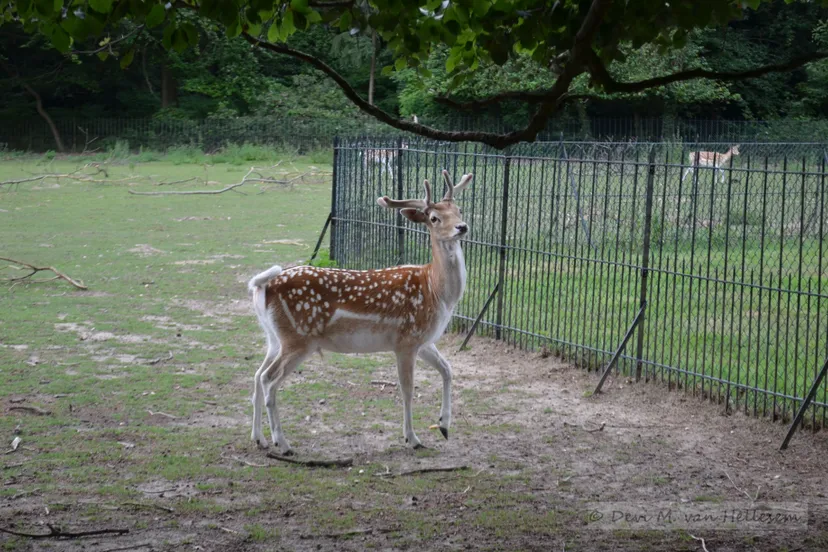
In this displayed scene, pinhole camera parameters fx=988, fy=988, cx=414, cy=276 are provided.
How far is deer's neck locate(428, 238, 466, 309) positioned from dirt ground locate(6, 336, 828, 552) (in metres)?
1.09

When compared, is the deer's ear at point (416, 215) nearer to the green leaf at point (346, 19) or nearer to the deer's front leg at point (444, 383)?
the deer's front leg at point (444, 383)

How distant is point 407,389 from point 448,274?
3.17ft

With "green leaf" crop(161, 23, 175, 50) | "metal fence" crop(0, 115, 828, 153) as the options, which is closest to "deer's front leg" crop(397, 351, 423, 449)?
"green leaf" crop(161, 23, 175, 50)

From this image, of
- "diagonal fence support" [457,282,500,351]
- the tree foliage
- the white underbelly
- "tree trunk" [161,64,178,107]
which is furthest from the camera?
"tree trunk" [161,64,178,107]

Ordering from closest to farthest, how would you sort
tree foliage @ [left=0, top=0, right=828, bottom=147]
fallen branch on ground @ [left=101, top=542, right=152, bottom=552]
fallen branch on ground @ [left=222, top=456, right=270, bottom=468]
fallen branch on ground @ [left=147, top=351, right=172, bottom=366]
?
tree foliage @ [left=0, top=0, right=828, bottom=147] → fallen branch on ground @ [left=101, top=542, right=152, bottom=552] → fallen branch on ground @ [left=222, top=456, right=270, bottom=468] → fallen branch on ground @ [left=147, top=351, right=172, bottom=366]

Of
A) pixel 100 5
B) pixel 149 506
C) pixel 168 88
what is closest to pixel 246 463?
pixel 149 506

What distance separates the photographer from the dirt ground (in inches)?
223

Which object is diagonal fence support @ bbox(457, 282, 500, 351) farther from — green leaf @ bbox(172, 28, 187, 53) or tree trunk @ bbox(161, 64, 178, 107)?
tree trunk @ bbox(161, 64, 178, 107)

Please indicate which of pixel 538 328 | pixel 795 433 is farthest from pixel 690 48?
pixel 795 433

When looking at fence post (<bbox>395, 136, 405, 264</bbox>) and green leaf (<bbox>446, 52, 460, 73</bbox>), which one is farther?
fence post (<bbox>395, 136, 405, 264</bbox>)

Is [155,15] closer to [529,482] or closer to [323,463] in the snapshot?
[323,463]

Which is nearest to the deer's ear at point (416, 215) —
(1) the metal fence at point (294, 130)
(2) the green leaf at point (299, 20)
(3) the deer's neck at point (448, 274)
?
(3) the deer's neck at point (448, 274)

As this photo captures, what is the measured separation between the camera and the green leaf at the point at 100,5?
4.60 m

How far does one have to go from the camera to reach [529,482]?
6.70 metres
